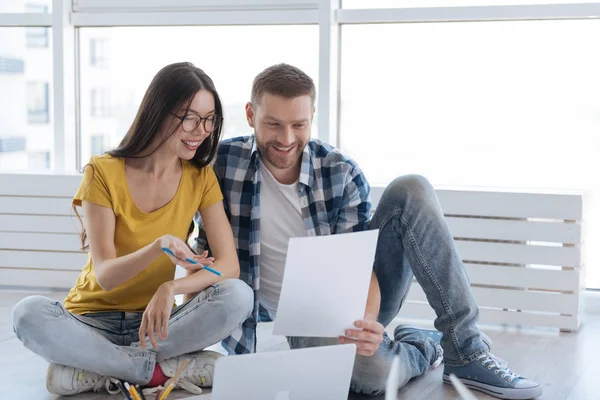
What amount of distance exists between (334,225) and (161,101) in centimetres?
53

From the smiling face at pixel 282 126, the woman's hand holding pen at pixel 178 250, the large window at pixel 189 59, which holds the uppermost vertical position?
the large window at pixel 189 59

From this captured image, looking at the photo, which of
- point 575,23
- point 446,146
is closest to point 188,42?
point 446,146

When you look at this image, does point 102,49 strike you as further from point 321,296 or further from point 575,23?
point 321,296

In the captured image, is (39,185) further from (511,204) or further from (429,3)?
(511,204)

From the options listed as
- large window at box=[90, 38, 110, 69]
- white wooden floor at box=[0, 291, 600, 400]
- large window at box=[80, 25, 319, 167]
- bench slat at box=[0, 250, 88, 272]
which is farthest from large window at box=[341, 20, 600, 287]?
bench slat at box=[0, 250, 88, 272]

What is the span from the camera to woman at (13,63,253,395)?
78.1 inches

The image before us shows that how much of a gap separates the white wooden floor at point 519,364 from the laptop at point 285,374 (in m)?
0.40

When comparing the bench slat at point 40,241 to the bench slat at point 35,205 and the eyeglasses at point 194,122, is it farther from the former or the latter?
the eyeglasses at point 194,122

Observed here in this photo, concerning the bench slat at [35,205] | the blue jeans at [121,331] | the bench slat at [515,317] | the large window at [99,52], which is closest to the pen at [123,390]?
the blue jeans at [121,331]

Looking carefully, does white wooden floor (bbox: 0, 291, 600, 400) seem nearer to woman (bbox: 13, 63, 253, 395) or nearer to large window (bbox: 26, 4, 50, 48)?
woman (bbox: 13, 63, 253, 395)

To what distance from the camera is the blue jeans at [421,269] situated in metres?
2.06

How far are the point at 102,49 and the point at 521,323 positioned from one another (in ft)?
7.04

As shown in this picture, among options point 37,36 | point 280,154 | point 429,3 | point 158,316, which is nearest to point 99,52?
point 37,36

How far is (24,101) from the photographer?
12.5ft
